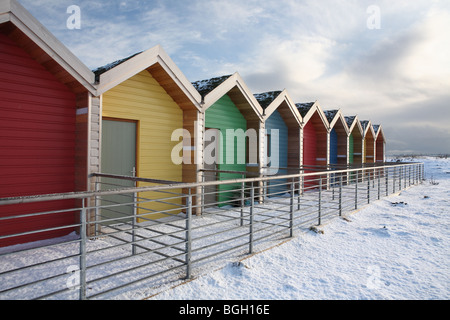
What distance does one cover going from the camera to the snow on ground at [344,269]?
141 inches

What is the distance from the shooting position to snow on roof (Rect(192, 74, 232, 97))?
8.31 m

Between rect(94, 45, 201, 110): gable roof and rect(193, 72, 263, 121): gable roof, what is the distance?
51 centimetres

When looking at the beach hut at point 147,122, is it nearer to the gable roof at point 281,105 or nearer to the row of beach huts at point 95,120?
the row of beach huts at point 95,120

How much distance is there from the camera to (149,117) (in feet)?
24.6

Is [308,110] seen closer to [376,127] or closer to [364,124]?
[364,124]

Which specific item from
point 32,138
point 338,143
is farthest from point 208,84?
point 338,143

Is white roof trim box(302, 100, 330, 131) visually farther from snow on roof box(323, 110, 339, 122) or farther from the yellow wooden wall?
the yellow wooden wall

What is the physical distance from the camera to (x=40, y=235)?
5.69 meters

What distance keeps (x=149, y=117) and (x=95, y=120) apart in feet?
5.94

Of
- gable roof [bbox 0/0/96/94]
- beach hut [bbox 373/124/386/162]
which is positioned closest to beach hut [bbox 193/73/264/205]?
gable roof [bbox 0/0/96/94]

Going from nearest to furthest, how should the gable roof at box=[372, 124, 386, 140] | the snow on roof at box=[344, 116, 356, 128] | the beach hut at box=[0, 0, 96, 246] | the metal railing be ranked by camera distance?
the metal railing, the beach hut at box=[0, 0, 96, 246], the snow on roof at box=[344, 116, 356, 128], the gable roof at box=[372, 124, 386, 140]

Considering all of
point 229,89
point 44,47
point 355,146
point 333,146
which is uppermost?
point 229,89

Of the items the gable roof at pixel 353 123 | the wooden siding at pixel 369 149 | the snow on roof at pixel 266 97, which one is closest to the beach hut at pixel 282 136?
the snow on roof at pixel 266 97
